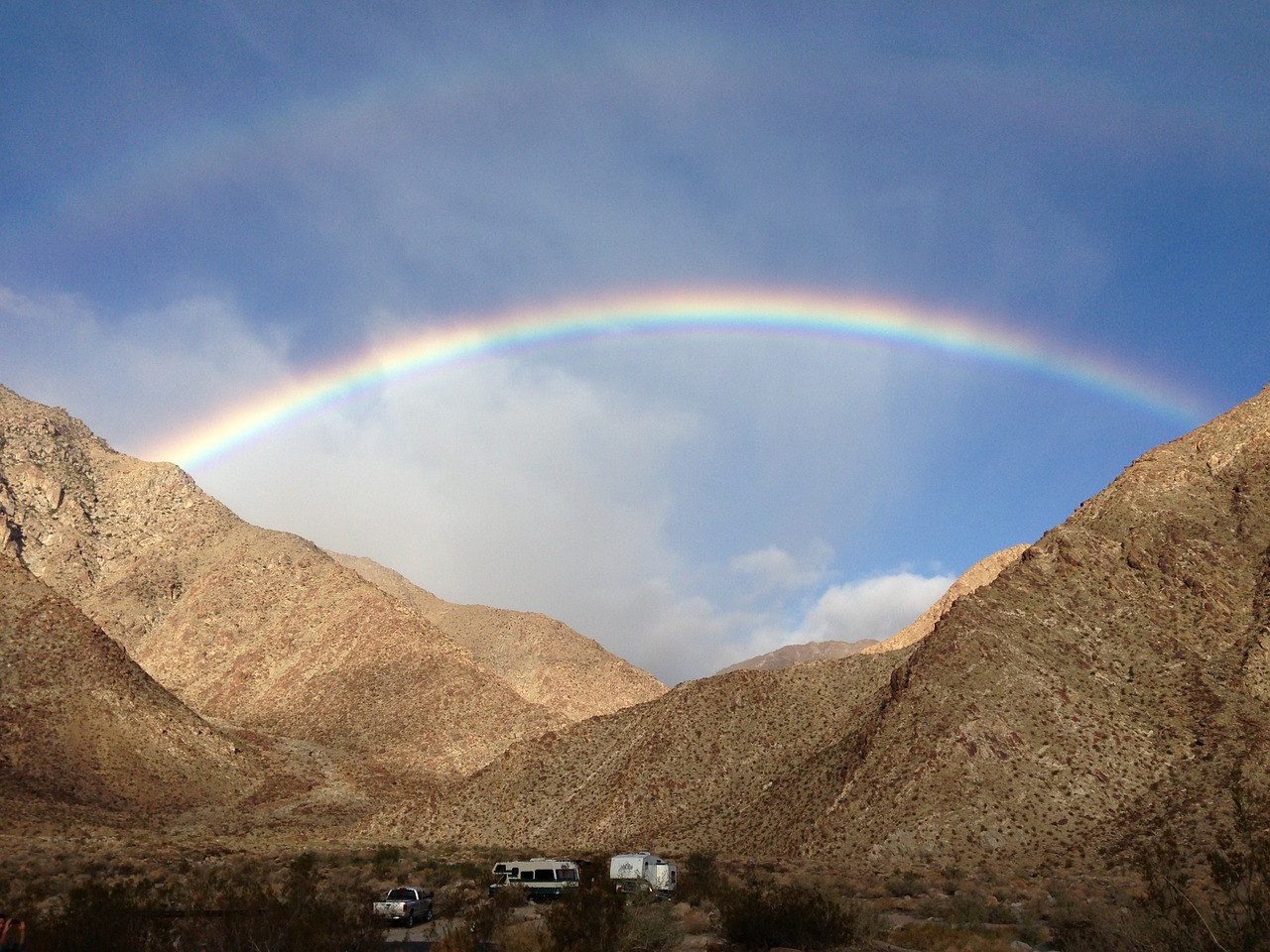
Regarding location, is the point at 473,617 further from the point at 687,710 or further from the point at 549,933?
the point at 549,933

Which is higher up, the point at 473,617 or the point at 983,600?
the point at 473,617

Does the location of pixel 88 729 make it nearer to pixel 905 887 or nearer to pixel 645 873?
pixel 645 873

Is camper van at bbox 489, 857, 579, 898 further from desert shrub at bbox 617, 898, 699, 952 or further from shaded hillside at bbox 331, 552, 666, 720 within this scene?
shaded hillside at bbox 331, 552, 666, 720

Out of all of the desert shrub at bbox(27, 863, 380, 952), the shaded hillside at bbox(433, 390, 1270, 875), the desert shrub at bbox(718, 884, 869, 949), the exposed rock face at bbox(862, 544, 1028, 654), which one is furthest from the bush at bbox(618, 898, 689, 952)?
the exposed rock face at bbox(862, 544, 1028, 654)

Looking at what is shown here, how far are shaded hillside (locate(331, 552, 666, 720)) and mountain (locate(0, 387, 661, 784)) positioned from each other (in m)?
0.79

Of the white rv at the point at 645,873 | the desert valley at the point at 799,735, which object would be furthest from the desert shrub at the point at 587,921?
the white rv at the point at 645,873

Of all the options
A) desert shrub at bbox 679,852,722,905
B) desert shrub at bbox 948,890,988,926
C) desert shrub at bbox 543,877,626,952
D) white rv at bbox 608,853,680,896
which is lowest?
desert shrub at bbox 948,890,988,926

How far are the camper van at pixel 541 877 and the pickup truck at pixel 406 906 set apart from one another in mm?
2767

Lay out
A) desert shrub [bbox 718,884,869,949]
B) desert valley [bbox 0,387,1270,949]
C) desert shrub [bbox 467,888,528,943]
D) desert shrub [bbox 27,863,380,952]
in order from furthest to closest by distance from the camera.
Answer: desert valley [bbox 0,387,1270,949] < desert shrub [bbox 467,888,528,943] < desert shrub [bbox 718,884,869,949] < desert shrub [bbox 27,863,380,952]

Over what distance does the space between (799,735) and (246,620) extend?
9009cm

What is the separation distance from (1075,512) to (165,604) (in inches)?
4791

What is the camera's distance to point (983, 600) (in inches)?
2346

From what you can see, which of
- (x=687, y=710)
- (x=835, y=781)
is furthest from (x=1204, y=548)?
(x=687, y=710)

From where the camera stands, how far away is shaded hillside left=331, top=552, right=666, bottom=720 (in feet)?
457
